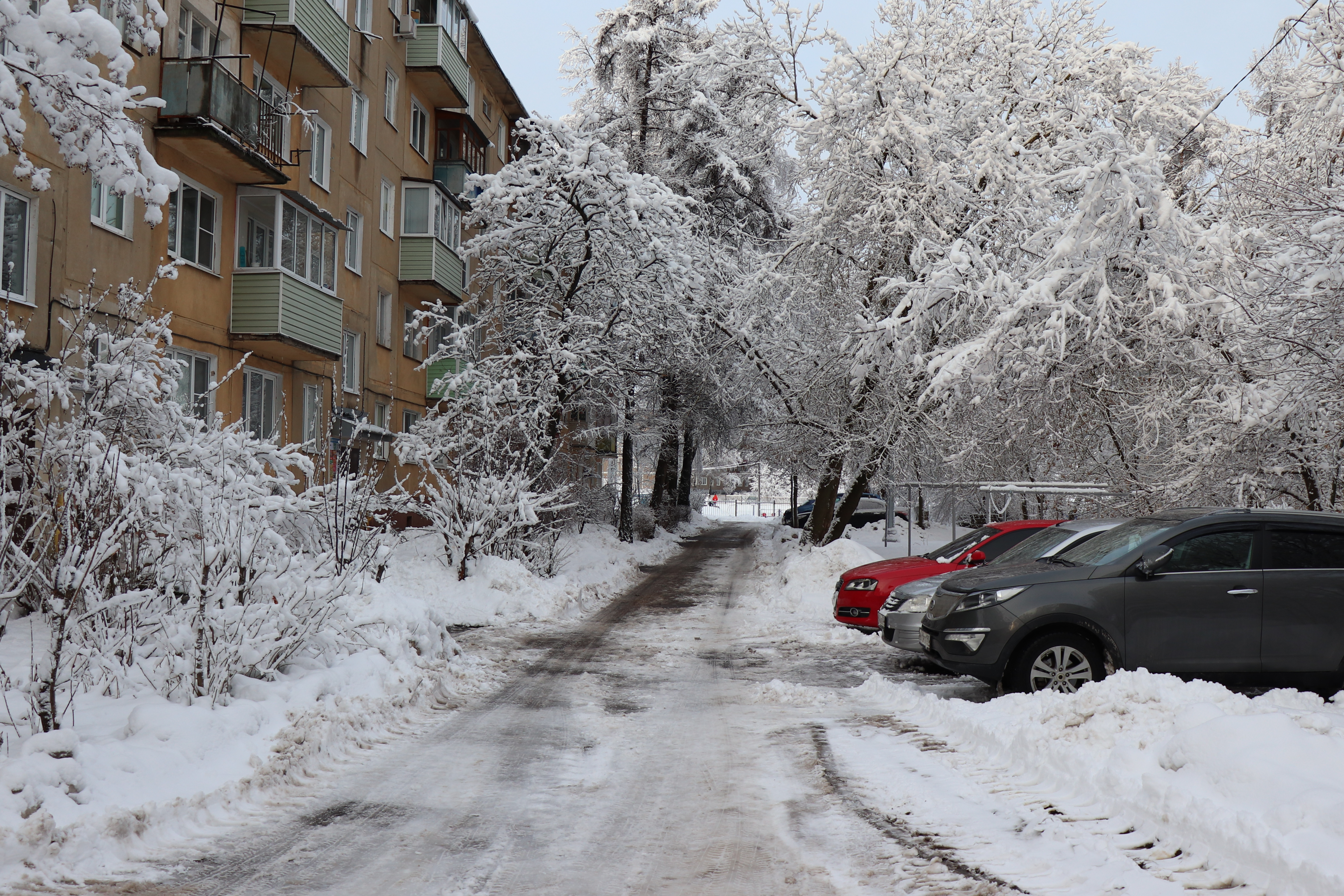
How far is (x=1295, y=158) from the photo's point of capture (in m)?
14.3

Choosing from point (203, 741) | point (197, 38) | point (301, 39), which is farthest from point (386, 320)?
point (203, 741)

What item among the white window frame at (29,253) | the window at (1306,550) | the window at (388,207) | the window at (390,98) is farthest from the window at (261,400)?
the window at (1306,550)

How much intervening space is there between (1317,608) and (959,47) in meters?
17.2

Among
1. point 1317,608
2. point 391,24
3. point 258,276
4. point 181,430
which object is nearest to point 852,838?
point 1317,608

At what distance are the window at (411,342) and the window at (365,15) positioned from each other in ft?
21.7

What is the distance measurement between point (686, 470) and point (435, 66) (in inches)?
877

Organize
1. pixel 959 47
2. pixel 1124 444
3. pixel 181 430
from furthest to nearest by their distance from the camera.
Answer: pixel 959 47 → pixel 1124 444 → pixel 181 430

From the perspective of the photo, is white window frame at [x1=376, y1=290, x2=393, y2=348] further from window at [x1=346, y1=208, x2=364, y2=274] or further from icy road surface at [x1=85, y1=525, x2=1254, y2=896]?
icy road surface at [x1=85, y1=525, x2=1254, y2=896]

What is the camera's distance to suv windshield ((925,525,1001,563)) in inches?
515

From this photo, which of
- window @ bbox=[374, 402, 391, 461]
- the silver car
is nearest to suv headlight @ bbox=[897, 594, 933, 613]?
the silver car

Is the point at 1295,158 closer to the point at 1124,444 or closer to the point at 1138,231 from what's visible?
the point at 1138,231

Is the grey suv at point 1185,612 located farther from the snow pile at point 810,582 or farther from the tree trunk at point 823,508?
the tree trunk at point 823,508

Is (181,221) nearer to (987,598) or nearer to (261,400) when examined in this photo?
(261,400)

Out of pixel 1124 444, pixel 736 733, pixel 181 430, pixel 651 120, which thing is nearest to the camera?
pixel 736 733
